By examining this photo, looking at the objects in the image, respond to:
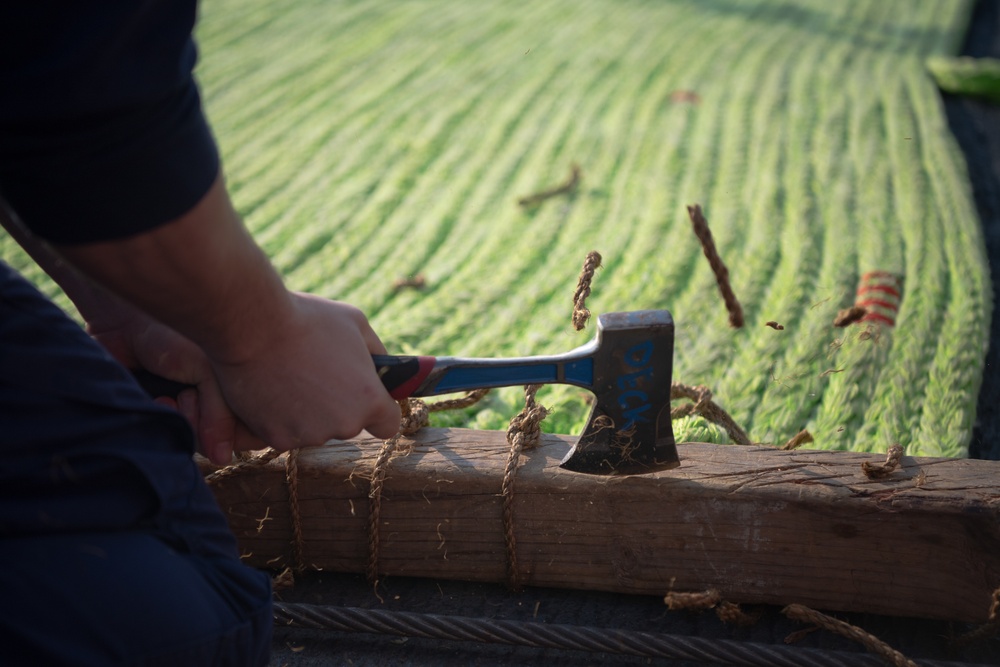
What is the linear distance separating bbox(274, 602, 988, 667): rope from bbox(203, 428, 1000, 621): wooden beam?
73 mm

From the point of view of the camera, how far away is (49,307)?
28.0 inches

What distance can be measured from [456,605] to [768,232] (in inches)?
42.3

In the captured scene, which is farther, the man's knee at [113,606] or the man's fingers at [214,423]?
the man's fingers at [214,423]

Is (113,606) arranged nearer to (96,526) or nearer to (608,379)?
(96,526)

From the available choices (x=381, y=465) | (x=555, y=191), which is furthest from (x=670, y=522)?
(x=555, y=191)

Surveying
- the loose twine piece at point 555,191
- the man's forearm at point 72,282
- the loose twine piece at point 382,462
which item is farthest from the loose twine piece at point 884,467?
the loose twine piece at point 555,191

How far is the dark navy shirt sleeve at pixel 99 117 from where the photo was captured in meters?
0.55

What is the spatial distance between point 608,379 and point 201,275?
43cm

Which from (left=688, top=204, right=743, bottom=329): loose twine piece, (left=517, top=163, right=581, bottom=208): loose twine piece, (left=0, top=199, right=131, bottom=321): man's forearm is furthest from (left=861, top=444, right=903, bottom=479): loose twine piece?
(left=517, top=163, right=581, bottom=208): loose twine piece

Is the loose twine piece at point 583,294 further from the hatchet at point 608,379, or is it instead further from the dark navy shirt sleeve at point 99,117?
the dark navy shirt sleeve at point 99,117

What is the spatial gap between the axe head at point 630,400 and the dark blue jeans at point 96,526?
14.7 inches

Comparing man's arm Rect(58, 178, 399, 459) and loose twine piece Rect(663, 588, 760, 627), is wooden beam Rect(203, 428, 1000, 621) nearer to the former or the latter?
loose twine piece Rect(663, 588, 760, 627)

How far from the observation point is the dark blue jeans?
2.03ft

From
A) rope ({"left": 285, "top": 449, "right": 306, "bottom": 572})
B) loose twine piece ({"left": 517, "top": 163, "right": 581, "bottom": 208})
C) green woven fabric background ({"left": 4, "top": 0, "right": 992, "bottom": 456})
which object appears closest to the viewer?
rope ({"left": 285, "top": 449, "right": 306, "bottom": 572})
